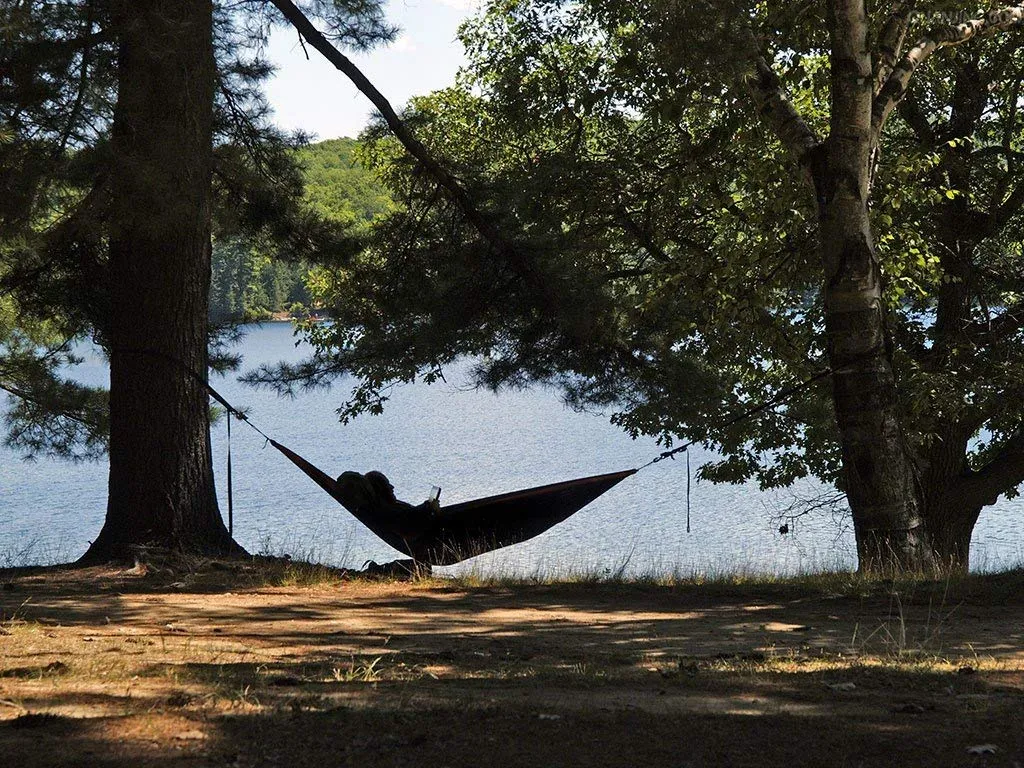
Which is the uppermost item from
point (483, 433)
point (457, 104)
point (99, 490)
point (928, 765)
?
point (457, 104)

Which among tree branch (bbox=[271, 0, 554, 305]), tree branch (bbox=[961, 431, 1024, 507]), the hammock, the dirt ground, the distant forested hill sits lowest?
the dirt ground

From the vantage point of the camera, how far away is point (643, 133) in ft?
36.3

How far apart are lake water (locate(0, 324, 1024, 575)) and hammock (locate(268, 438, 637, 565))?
0.67 feet

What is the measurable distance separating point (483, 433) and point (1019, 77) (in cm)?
1837

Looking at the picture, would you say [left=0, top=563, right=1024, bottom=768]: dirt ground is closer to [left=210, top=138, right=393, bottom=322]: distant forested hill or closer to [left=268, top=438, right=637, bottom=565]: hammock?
[left=268, top=438, right=637, bottom=565]: hammock

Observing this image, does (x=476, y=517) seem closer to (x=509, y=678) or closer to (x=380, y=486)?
(x=380, y=486)

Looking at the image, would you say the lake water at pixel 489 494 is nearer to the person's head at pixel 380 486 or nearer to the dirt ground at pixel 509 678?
the person's head at pixel 380 486

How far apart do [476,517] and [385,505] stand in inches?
20.3

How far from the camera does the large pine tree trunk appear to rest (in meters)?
6.21

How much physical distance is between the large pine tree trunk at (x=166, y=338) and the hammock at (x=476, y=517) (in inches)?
22.1

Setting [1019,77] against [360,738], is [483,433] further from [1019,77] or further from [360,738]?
[360,738]

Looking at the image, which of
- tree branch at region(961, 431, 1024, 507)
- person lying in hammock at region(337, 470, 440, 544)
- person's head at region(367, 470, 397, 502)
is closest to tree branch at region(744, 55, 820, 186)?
person lying in hammock at region(337, 470, 440, 544)

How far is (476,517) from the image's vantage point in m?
6.61

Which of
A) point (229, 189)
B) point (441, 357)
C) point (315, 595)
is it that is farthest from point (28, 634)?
point (441, 357)
